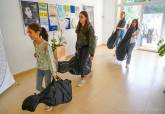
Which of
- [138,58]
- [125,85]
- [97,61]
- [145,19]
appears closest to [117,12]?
[145,19]

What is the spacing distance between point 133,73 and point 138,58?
1.44 metres

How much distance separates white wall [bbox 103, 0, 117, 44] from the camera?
6.25 m

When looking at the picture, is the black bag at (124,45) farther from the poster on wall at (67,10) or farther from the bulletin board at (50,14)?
the poster on wall at (67,10)

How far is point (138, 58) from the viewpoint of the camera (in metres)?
4.72

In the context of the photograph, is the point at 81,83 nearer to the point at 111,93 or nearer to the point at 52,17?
the point at 111,93

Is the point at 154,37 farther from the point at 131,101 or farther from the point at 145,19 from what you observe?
the point at 131,101

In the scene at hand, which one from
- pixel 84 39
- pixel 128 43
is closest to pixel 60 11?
pixel 84 39

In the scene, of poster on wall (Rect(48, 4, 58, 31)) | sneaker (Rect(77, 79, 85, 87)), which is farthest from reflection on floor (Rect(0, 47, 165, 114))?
poster on wall (Rect(48, 4, 58, 31))

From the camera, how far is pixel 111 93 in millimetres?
2572

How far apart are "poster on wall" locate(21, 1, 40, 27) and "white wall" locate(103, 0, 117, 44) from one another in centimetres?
384

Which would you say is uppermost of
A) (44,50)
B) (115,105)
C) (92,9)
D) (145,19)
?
(92,9)

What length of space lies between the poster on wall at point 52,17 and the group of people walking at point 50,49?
5.18ft

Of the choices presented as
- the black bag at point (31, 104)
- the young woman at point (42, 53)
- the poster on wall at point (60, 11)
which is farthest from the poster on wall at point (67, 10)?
the black bag at point (31, 104)

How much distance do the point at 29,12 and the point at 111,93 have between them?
107 inches
